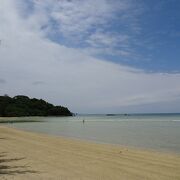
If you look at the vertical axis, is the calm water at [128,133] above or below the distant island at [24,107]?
below

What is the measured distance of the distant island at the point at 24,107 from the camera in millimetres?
139375

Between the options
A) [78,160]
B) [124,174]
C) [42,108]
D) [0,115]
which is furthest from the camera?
[42,108]

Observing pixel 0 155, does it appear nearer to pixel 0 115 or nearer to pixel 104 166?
pixel 104 166

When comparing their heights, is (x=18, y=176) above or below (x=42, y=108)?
below

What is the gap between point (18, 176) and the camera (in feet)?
34.1

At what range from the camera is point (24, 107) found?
151125 mm

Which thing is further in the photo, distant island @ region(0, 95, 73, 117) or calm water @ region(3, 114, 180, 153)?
distant island @ region(0, 95, 73, 117)

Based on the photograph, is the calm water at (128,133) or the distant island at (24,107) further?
the distant island at (24,107)

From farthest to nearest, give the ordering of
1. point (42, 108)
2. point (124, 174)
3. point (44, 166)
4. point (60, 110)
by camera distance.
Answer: point (60, 110), point (42, 108), point (44, 166), point (124, 174)

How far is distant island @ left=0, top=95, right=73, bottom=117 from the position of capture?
139375 mm

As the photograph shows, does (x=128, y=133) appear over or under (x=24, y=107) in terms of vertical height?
under

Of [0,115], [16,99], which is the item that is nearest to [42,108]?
→ [16,99]

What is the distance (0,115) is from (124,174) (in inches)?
5105

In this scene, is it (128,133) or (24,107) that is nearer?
(128,133)
